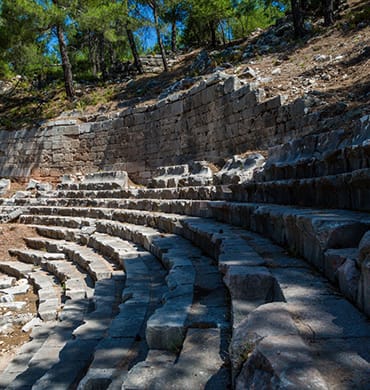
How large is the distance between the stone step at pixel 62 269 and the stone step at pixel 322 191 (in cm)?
297

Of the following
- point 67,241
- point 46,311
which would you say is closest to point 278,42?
point 67,241

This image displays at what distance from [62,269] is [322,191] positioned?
16.0 ft

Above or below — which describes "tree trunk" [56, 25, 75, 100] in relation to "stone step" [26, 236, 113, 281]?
above

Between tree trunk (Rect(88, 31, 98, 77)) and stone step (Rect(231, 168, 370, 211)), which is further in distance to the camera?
tree trunk (Rect(88, 31, 98, 77))

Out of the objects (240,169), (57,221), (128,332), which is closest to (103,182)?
(57,221)

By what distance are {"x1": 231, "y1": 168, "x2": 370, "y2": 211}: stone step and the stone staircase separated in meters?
0.02

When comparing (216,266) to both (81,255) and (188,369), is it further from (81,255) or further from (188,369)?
(81,255)

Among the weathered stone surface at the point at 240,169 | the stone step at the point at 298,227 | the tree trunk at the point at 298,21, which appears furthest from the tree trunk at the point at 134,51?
the stone step at the point at 298,227

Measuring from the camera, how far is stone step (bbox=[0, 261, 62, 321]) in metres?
5.45

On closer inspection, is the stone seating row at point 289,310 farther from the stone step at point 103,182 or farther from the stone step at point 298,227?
the stone step at point 103,182

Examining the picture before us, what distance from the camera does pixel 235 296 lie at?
270 centimetres

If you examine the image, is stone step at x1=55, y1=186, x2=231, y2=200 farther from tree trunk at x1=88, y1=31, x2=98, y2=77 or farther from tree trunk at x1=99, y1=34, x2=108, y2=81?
tree trunk at x1=88, y1=31, x2=98, y2=77

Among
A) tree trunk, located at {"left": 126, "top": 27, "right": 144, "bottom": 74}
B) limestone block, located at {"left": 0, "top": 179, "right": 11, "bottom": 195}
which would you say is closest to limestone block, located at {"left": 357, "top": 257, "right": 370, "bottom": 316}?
limestone block, located at {"left": 0, "top": 179, "right": 11, "bottom": 195}

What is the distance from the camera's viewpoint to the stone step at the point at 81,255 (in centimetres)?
622
